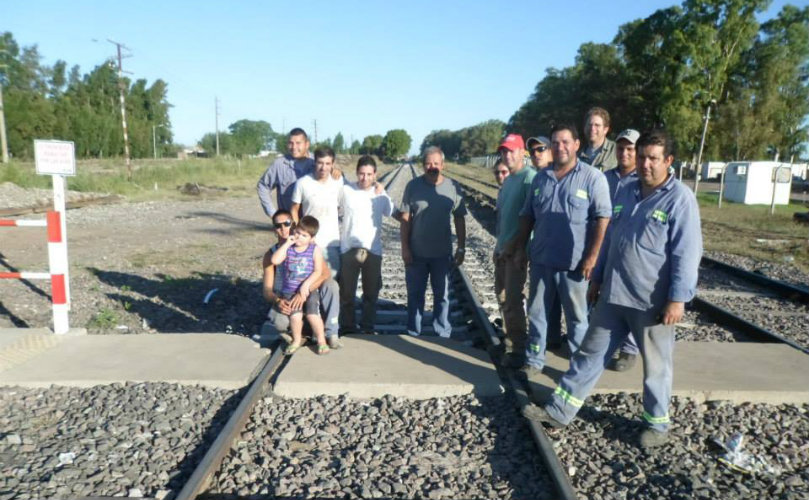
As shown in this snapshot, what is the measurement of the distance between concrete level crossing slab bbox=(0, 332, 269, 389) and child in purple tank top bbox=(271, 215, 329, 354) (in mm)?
450

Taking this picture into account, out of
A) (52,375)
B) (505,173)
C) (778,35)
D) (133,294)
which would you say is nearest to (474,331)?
(505,173)

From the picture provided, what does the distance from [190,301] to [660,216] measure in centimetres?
586

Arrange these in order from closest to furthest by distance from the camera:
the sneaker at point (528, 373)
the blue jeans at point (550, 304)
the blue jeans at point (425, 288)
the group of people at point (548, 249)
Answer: the group of people at point (548, 249) → the blue jeans at point (550, 304) → the sneaker at point (528, 373) → the blue jeans at point (425, 288)

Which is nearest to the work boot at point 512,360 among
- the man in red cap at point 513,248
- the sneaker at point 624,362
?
the man in red cap at point 513,248

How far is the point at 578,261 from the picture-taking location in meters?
4.44

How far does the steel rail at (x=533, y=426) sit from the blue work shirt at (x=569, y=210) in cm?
96

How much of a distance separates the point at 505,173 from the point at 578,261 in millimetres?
1213

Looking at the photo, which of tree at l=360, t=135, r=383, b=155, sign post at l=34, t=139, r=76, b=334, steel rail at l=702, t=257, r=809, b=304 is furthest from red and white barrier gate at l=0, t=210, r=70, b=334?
tree at l=360, t=135, r=383, b=155

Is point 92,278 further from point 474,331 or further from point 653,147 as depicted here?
point 653,147

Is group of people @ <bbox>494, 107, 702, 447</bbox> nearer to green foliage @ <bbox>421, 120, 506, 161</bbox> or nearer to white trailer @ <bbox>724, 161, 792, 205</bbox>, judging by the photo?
white trailer @ <bbox>724, 161, 792, 205</bbox>

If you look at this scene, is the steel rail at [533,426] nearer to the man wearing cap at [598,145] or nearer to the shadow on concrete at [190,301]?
the man wearing cap at [598,145]

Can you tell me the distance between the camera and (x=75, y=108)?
233ft

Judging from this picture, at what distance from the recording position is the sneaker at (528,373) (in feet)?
15.1

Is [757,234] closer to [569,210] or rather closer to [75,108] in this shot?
[569,210]
